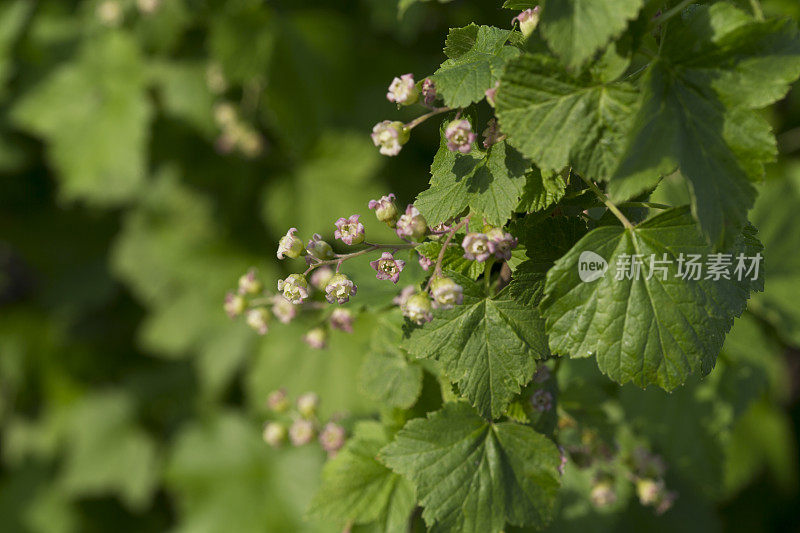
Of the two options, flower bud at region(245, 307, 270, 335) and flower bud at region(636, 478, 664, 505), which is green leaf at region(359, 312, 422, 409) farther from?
flower bud at region(636, 478, 664, 505)

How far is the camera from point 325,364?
10.1 feet

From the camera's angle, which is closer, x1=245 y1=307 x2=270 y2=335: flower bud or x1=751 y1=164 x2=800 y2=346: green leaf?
x1=245 y1=307 x2=270 y2=335: flower bud

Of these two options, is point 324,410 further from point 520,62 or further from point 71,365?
point 520,62

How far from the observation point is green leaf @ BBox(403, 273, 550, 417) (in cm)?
103

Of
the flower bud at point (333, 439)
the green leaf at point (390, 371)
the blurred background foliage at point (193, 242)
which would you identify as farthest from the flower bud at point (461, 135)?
the blurred background foliage at point (193, 242)

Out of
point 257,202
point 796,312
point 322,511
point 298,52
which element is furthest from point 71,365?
point 796,312

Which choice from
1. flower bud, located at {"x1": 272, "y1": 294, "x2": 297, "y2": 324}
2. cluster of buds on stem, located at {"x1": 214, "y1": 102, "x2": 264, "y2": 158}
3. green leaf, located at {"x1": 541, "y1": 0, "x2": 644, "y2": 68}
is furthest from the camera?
cluster of buds on stem, located at {"x1": 214, "y1": 102, "x2": 264, "y2": 158}

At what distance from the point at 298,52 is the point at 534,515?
225 cm

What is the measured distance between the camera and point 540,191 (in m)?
1.01

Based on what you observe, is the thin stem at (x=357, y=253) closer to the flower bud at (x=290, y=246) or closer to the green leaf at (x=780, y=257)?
the flower bud at (x=290, y=246)

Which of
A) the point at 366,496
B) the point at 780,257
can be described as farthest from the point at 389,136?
the point at 780,257

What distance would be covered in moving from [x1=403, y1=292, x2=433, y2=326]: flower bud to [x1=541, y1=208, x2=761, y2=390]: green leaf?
167 millimetres

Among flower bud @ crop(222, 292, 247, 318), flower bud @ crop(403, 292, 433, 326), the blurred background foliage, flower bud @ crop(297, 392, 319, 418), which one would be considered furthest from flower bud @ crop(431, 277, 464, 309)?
the blurred background foliage

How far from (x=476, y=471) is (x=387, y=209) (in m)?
0.46
